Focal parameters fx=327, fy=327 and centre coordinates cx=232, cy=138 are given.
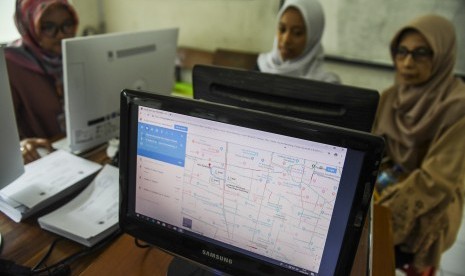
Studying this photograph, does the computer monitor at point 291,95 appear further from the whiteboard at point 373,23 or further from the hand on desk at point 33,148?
the whiteboard at point 373,23

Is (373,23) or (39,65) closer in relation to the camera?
(39,65)

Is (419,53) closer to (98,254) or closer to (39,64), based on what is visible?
(98,254)

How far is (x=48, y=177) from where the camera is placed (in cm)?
97

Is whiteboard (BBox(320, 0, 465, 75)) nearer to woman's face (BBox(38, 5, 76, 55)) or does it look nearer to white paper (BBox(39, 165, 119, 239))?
woman's face (BBox(38, 5, 76, 55))

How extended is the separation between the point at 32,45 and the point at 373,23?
6.15 feet

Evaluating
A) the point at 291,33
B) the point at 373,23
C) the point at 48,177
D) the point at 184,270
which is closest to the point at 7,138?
the point at 48,177

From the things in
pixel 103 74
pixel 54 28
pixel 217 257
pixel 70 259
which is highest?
pixel 54 28

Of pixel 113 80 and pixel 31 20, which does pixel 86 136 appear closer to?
pixel 113 80

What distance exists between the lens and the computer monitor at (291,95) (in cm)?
74

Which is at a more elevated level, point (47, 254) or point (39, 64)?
point (39, 64)

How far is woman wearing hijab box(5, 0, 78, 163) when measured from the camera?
4.70ft

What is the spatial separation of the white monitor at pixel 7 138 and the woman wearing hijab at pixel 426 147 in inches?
53.1

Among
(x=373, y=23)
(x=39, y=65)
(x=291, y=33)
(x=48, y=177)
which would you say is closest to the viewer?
(x=48, y=177)

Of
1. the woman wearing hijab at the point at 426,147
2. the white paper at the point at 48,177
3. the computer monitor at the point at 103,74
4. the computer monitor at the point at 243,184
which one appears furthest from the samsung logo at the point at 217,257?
the woman wearing hijab at the point at 426,147
